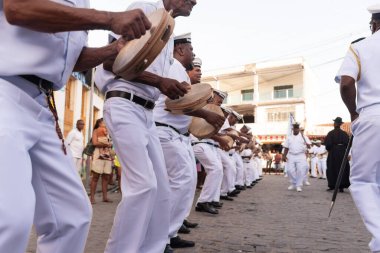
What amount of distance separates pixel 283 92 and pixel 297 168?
95.4ft

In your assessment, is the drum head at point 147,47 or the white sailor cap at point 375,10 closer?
the drum head at point 147,47

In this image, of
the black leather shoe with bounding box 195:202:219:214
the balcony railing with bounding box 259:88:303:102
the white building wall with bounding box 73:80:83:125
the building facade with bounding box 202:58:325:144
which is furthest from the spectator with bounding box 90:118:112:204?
the balcony railing with bounding box 259:88:303:102

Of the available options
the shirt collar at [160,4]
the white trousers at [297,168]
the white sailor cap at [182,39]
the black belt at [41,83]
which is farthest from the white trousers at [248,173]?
the black belt at [41,83]

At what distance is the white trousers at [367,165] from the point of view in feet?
11.7

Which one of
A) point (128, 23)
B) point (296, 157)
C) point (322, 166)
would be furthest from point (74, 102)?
point (128, 23)

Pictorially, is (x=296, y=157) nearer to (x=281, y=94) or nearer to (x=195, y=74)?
(x=195, y=74)

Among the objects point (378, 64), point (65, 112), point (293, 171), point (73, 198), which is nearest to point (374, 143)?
point (378, 64)

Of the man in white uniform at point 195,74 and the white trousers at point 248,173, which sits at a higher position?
the man in white uniform at point 195,74

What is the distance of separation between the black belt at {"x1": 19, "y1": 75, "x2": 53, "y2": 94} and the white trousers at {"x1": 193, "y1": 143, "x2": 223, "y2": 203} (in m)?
5.74

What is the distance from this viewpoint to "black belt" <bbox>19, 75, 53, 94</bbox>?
69.9 inches

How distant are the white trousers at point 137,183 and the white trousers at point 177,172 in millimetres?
1079

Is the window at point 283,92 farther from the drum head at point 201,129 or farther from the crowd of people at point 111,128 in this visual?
the crowd of people at point 111,128

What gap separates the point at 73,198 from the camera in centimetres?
193

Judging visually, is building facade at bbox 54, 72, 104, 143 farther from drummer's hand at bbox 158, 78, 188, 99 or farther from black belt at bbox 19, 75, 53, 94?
black belt at bbox 19, 75, 53, 94
